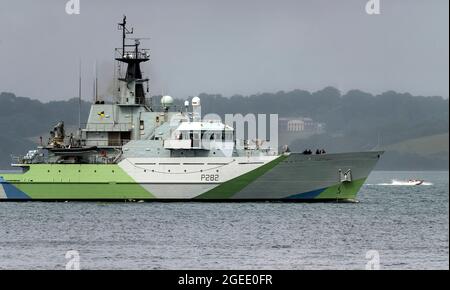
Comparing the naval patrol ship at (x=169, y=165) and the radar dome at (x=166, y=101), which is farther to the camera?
the radar dome at (x=166, y=101)

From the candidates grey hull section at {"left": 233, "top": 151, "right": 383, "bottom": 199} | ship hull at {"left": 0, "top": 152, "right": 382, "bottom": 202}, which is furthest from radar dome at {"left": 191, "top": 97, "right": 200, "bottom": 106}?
grey hull section at {"left": 233, "top": 151, "right": 383, "bottom": 199}

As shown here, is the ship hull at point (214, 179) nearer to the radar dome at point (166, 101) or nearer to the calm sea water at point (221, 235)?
the calm sea water at point (221, 235)

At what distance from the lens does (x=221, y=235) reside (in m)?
37.2

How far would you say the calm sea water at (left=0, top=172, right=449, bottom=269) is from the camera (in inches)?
1204

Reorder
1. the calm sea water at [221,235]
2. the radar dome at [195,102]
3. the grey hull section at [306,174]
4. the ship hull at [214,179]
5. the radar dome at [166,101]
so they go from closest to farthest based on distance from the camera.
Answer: the calm sea water at [221,235]
the grey hull section at [306,174]
the ship hull at [214,179]
the radar dome at [195,102]
the radar dome at [166,101]

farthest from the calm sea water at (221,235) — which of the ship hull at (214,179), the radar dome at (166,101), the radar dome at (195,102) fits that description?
the radar dome at (166,101)

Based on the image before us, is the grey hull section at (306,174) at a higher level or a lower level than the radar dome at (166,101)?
lower

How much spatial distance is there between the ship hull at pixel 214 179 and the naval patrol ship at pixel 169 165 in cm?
5

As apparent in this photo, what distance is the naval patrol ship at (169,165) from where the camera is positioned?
50219 mm

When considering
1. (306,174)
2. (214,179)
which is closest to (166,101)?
(214,179)

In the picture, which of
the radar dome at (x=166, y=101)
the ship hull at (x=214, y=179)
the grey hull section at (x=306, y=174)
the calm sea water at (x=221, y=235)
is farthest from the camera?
the radar dome at (x=166, y=101)

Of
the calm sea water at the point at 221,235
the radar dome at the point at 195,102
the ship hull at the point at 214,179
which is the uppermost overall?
the radar dome at the point at 195,102

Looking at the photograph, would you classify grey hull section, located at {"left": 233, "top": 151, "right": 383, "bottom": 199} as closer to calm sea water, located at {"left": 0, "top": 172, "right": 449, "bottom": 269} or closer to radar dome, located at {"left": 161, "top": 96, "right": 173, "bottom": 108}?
calm sea water, located at {"left": 0, "top": 172, "right": 449, "bottom": 269}
